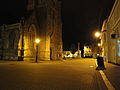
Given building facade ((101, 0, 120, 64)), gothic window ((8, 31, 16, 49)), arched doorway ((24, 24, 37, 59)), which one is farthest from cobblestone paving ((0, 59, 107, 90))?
gothic window ((8, 31, 16, 49))

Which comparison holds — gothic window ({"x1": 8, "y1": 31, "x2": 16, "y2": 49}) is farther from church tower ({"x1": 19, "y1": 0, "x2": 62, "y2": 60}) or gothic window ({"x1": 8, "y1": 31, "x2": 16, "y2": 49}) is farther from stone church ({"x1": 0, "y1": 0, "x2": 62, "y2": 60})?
church tower ({"x1": 19, "y1": 0, "x2": 62, "y2": 60})

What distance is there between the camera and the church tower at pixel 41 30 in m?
41.7

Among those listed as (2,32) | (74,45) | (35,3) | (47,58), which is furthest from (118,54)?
(74,45)

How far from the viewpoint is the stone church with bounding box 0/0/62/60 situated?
1638 inches

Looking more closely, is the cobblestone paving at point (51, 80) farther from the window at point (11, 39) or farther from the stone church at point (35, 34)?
the window at point (11, 39)

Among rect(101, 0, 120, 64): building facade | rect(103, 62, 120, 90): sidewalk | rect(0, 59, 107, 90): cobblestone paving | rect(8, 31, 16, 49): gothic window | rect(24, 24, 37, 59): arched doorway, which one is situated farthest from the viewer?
rect(8, 31, 16, 49): gothic window

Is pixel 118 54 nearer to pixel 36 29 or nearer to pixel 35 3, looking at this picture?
pixel 36 29

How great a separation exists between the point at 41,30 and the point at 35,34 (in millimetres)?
2076

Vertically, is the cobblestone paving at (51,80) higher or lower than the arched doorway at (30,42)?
lower

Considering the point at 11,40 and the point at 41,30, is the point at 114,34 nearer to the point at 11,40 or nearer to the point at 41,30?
the point at 41,30

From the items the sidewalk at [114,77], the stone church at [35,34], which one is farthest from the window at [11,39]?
the sidewalk at [114,77]

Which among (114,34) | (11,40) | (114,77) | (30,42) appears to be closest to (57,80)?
(114,77)

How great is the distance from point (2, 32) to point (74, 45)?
4270 centimetres

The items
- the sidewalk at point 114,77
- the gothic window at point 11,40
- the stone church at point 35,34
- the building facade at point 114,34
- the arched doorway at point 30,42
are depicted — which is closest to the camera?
the sidewalk at point 114,77
